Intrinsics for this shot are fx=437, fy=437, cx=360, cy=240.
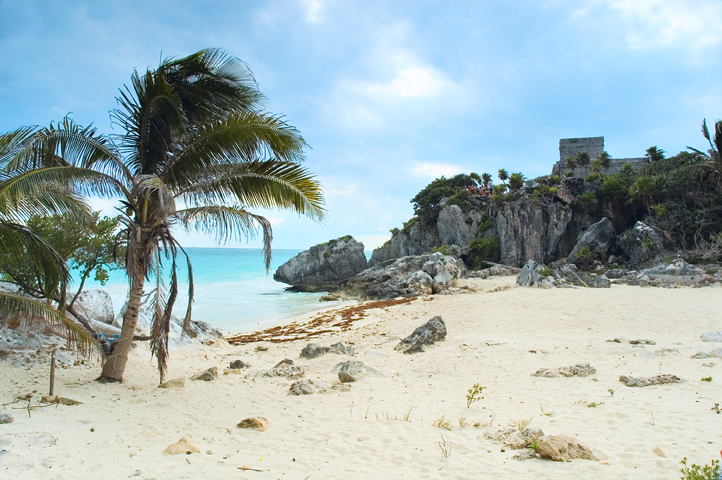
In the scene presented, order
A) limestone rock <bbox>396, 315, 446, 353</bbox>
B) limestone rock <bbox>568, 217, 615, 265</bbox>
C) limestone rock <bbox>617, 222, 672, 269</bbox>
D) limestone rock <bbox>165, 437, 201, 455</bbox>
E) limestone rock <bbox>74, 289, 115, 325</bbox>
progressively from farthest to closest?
limestone rock <bbox>568, 217, 615, 265</bbox> < limestone rock <bbox>617, 222, 672, 269</bbox> < limestone rock <bbox>74, 289, 115, 325</bbox> < limestone rock <bbox>396, 315, 446, 353</bbox> < limestone rock <bbox>165, 437, 201, 455</bbox>

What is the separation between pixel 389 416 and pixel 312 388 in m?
1.81

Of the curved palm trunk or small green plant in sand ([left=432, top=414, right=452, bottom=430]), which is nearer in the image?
small green plant in sand ([left=432, top=414, right=452, bottom=430])

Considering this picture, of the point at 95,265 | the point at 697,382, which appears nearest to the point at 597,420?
the point at 697,382

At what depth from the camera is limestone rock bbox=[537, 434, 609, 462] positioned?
13.1 feet

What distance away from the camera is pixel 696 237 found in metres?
28.3

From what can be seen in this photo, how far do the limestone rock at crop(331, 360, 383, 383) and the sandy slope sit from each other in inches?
8.2

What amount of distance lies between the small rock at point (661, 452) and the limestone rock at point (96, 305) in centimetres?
1151

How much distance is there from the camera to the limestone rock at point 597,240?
32.9m

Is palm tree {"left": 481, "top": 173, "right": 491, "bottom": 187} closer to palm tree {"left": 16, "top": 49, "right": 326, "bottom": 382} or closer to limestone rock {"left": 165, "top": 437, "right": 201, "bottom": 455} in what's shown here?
palm tree {"left": 16, "top": 49, "right": 326, "bottom": 382}

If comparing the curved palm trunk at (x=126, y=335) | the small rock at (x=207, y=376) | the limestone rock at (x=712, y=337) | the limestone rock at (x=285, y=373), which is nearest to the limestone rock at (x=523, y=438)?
the limestone rock at (x=285, y=373)

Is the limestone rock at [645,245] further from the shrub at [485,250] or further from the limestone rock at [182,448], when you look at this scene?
the limestone rock at [182,448]

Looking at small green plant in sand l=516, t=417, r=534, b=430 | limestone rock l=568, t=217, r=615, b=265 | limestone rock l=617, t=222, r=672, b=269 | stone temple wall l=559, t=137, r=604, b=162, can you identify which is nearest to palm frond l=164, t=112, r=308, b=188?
small green plant in sand l=516, t=417, r=534, b=430

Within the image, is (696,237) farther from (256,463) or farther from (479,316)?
(256,463)

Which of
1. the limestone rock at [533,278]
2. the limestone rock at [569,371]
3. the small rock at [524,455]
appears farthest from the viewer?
the limestone rock at [533,278]
